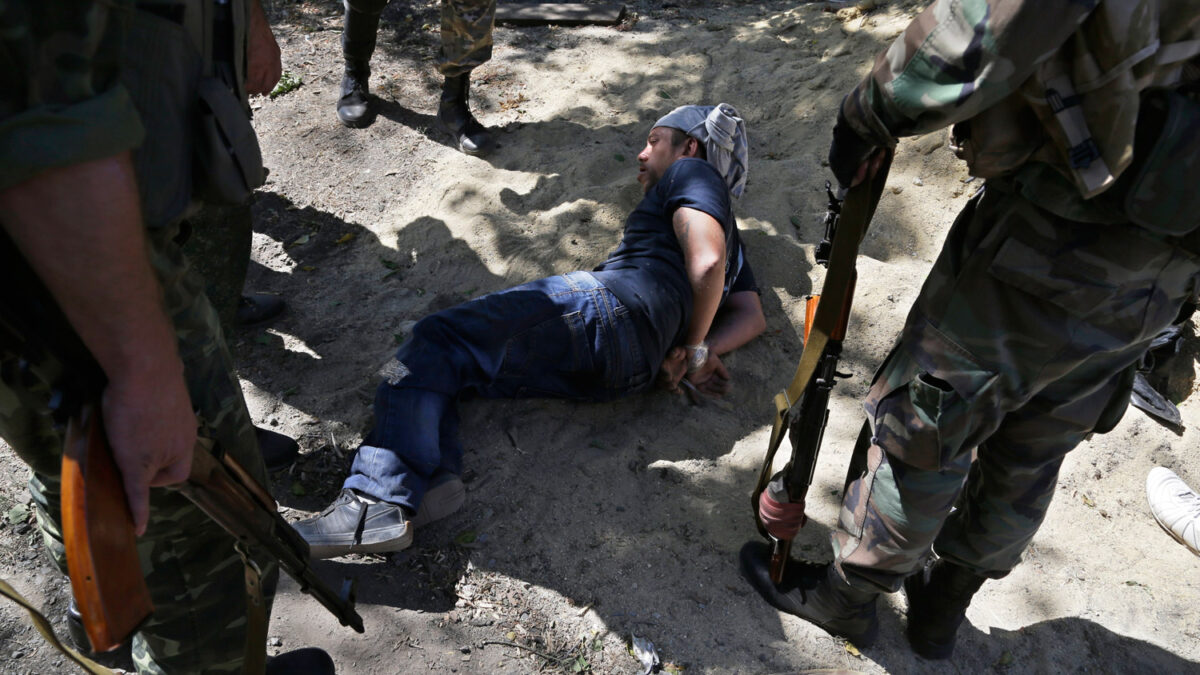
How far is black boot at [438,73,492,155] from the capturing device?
4262mm

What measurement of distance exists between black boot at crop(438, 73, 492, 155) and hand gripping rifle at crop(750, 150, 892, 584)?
101 inches

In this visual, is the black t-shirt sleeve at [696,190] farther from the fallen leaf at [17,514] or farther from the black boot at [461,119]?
the fallen leaf at [17,514]

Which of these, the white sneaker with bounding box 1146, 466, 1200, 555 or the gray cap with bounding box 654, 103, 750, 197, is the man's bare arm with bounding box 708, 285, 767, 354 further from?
the white sneaker with bounding box 1146, 466, 1200, 555

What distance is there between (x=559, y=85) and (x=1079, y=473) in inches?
137

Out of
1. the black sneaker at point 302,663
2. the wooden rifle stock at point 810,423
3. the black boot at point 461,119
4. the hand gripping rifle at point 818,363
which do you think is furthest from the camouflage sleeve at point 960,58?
the black boot at point 461,119

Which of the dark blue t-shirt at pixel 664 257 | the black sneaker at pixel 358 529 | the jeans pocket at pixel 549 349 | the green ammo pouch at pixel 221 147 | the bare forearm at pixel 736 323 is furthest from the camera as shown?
the bare forearm at pixel 736 323

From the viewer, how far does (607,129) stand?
4.40 meters

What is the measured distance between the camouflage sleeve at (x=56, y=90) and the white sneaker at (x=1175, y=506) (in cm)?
298

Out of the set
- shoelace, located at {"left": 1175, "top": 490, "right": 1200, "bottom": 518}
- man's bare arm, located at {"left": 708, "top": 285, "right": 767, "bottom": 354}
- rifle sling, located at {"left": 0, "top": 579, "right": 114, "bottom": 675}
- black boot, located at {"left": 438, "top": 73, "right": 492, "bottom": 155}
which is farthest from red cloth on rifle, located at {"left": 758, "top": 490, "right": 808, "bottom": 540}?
black boot, located at {"left": 438, "top": 73, "right": 492, "bottom": 155}

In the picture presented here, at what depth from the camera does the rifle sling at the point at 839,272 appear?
179cm

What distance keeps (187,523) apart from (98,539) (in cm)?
39

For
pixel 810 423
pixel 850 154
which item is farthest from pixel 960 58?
pixel 810 423

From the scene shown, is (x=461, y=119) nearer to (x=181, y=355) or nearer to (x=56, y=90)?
(x=181, y=355)

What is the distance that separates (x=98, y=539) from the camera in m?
1.09
